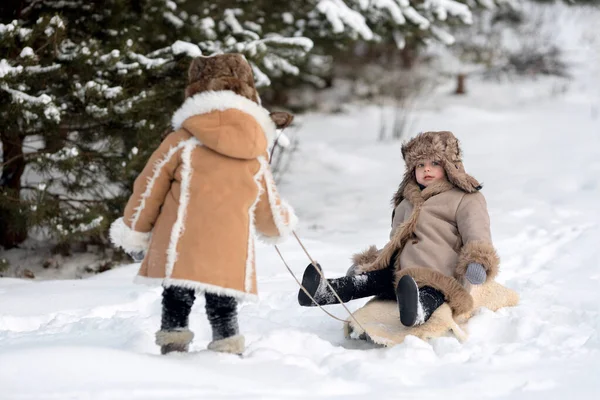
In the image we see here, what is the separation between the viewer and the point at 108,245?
6.55 m

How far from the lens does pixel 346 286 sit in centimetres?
396

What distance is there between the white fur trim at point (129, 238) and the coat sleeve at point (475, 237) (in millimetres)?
1618

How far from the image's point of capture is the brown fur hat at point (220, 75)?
3049mm

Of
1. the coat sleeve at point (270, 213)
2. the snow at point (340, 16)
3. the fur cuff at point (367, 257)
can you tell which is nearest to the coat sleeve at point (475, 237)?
the fur cuff at point (367, 257)

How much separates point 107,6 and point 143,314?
9.83ft

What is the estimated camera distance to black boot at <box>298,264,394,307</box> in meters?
3.79

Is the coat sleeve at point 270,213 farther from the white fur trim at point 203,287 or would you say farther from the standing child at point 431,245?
the standing child at point 431,245

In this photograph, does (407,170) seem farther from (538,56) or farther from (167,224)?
(538,56)

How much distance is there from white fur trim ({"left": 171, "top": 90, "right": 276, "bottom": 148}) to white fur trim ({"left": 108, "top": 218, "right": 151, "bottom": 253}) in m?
0.50

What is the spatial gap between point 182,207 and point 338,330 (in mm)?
1403

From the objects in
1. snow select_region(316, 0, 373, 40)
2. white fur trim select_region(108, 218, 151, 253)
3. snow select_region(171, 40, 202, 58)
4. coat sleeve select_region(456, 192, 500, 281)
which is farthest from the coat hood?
snow select_region(316, 0, 373, 40)

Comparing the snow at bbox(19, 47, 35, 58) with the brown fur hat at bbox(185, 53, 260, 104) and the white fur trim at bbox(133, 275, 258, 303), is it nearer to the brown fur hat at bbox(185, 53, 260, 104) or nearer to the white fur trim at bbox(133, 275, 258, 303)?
the brown fur hat at bbox(185, 53, 260, 104)

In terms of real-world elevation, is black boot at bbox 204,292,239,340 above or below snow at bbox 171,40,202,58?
below

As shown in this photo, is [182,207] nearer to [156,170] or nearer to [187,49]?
[156,170]
